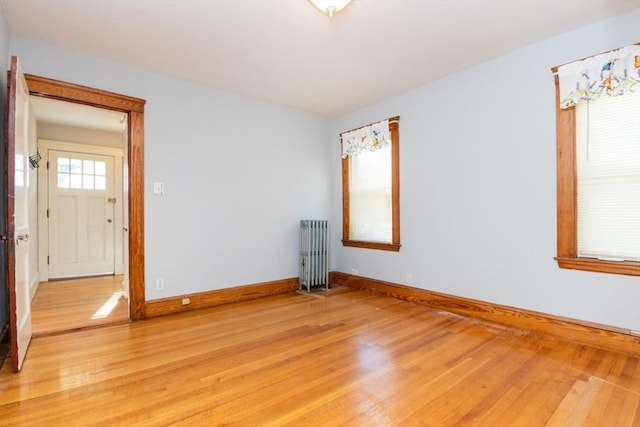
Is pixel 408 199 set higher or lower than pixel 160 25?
lower

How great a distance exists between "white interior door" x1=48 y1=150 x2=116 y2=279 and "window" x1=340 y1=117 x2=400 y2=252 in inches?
159

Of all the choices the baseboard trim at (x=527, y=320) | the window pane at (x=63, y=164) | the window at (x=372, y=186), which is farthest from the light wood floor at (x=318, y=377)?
the window pane at (x=63, y=164)

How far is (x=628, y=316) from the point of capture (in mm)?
2295

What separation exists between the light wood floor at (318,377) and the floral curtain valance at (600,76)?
75.8 inches

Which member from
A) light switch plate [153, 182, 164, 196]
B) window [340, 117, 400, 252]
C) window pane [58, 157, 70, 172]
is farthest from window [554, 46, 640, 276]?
window pane [58, 157, 70, 172]

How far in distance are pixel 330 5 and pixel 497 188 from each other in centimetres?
217

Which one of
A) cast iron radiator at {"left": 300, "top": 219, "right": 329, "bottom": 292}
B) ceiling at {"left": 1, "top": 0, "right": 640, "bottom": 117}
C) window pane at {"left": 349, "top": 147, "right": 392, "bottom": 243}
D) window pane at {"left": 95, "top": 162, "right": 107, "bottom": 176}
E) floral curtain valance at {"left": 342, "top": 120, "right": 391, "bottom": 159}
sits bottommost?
cast iron radiator at {"left": 300, "top": 219, "right": 329, "bottom": 292}

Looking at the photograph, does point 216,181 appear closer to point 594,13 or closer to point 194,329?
point 194,329

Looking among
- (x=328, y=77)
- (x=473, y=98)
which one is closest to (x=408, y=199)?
(x=473, y=98)

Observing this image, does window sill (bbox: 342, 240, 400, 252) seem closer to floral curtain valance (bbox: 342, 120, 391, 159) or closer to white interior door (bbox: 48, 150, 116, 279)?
floral curtain valance (bbox: 342, 120, 391, 159)

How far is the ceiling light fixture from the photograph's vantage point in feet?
6.82

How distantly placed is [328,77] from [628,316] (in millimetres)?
3282

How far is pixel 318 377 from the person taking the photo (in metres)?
1.99

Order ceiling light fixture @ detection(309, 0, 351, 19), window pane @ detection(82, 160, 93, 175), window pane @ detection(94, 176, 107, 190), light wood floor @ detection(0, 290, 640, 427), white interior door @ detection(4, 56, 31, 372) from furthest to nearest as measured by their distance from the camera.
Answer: window pane @ detection(94, 176, 107, 190) < window pane @ detection(82, 160, 93, 175) < ceiling light fixture @ detection(309, 0, 351, 19) < white interior door @ detection(4, 56, 31, 372) < light wood floor @ detection(0, 290, 640, 427)
